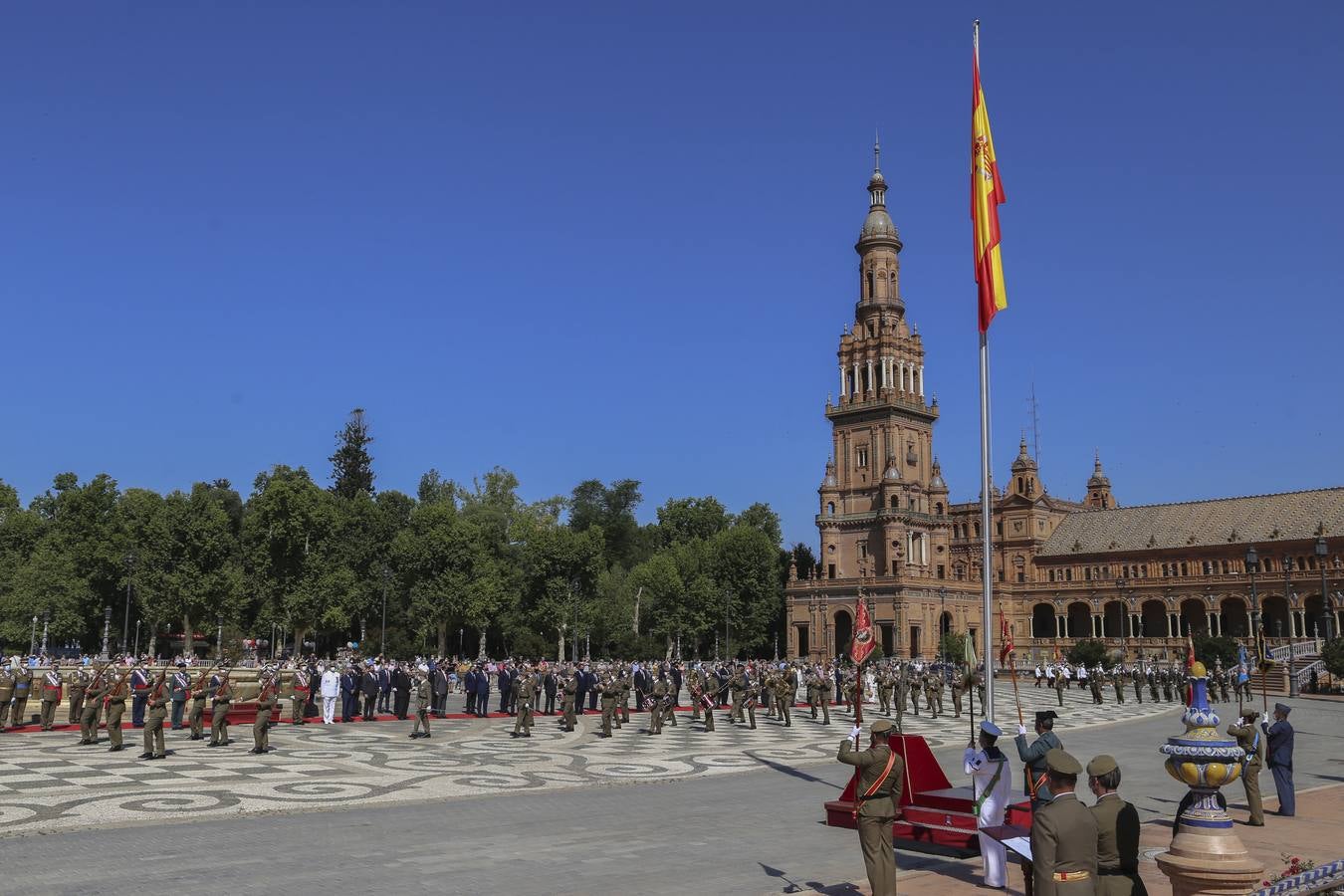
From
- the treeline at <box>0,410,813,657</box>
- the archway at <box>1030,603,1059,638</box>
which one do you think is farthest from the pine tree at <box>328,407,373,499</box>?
the archway at <box>1030,603,1059,638</box>

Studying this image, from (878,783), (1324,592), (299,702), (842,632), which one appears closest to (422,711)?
(299,702)

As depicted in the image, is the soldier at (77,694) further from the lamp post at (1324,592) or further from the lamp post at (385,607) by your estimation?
the lamp post at (1324,592)

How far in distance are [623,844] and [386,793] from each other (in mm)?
5937

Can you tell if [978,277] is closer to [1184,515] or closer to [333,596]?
[333,596]

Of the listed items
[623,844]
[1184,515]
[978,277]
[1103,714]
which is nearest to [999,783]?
[623,844]

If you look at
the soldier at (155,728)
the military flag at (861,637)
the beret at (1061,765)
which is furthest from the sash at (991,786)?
the soldier at (155,728)

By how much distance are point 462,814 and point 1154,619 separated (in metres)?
89.7

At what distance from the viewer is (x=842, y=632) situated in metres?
89.6

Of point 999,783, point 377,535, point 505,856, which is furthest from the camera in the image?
point 377,535

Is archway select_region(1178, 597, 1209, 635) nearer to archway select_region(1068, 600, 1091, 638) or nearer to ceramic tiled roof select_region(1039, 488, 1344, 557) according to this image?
ceramic tiled roof select_region(1039, 488, 1344, 557)

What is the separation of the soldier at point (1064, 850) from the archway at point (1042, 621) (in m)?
97.7

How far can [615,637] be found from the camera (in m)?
83.9

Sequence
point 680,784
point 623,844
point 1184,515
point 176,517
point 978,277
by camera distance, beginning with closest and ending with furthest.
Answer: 1. point 623,844
2. point 978,277
3. point 680,784
4. point 176,517
5. point 1184,515

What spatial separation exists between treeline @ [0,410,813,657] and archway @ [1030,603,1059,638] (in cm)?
2352
